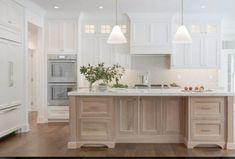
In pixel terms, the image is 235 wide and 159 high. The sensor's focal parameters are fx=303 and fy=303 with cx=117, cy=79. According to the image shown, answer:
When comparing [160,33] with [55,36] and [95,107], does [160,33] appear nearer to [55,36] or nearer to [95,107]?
[55,36]

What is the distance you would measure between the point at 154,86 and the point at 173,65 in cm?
74

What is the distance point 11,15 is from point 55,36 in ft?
6.64

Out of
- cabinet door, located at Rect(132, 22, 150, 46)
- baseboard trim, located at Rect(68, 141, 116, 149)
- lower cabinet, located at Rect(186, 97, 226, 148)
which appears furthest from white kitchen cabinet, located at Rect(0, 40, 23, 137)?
lower cabinet, located at Rect(186, 97, 226, 148)

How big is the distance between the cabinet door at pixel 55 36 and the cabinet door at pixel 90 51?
2.06ft

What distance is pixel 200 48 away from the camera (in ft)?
26.0

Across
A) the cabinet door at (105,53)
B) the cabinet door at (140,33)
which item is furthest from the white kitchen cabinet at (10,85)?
the cabinet door at (140,33)

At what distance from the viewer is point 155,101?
5273 millimetres

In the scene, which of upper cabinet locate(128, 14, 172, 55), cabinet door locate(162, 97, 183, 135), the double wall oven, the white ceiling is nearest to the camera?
cabinet door locate(162, 97, 183, 135)

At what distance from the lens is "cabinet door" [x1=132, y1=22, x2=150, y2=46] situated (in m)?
7.82

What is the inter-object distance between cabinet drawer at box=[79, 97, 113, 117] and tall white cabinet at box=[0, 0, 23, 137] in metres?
1.52

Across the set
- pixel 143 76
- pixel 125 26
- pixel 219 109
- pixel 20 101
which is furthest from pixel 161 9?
pixel 20 101

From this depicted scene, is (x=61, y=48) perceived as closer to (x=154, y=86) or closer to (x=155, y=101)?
(x=154, y=86)

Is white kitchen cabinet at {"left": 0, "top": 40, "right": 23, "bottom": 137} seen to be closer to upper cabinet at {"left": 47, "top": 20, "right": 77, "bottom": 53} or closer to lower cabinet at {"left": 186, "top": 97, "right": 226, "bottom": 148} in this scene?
upper cabinet at {"left": 47, "top": 20, "right": 77, "bottom": 53}

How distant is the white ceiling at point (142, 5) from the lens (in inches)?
257
